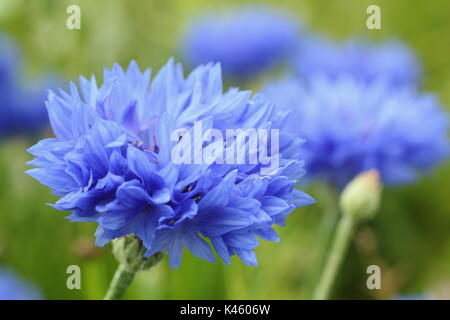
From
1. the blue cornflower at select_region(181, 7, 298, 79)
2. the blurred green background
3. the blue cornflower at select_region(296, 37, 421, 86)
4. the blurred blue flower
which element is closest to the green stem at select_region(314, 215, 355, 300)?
the blurred green background

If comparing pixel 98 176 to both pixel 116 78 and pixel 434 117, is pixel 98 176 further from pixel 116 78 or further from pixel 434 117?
pixel 434 117

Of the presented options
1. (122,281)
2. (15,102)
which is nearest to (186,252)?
(122,281)

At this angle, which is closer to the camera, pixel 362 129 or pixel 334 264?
pixel 334 264

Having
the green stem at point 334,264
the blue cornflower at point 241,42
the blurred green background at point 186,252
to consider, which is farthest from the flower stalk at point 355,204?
the blue cornflower at point 241,42

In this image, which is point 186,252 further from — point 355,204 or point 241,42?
point 241,42

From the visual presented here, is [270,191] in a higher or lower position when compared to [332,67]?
lower

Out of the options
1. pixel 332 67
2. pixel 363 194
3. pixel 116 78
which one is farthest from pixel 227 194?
pixel 332 67
